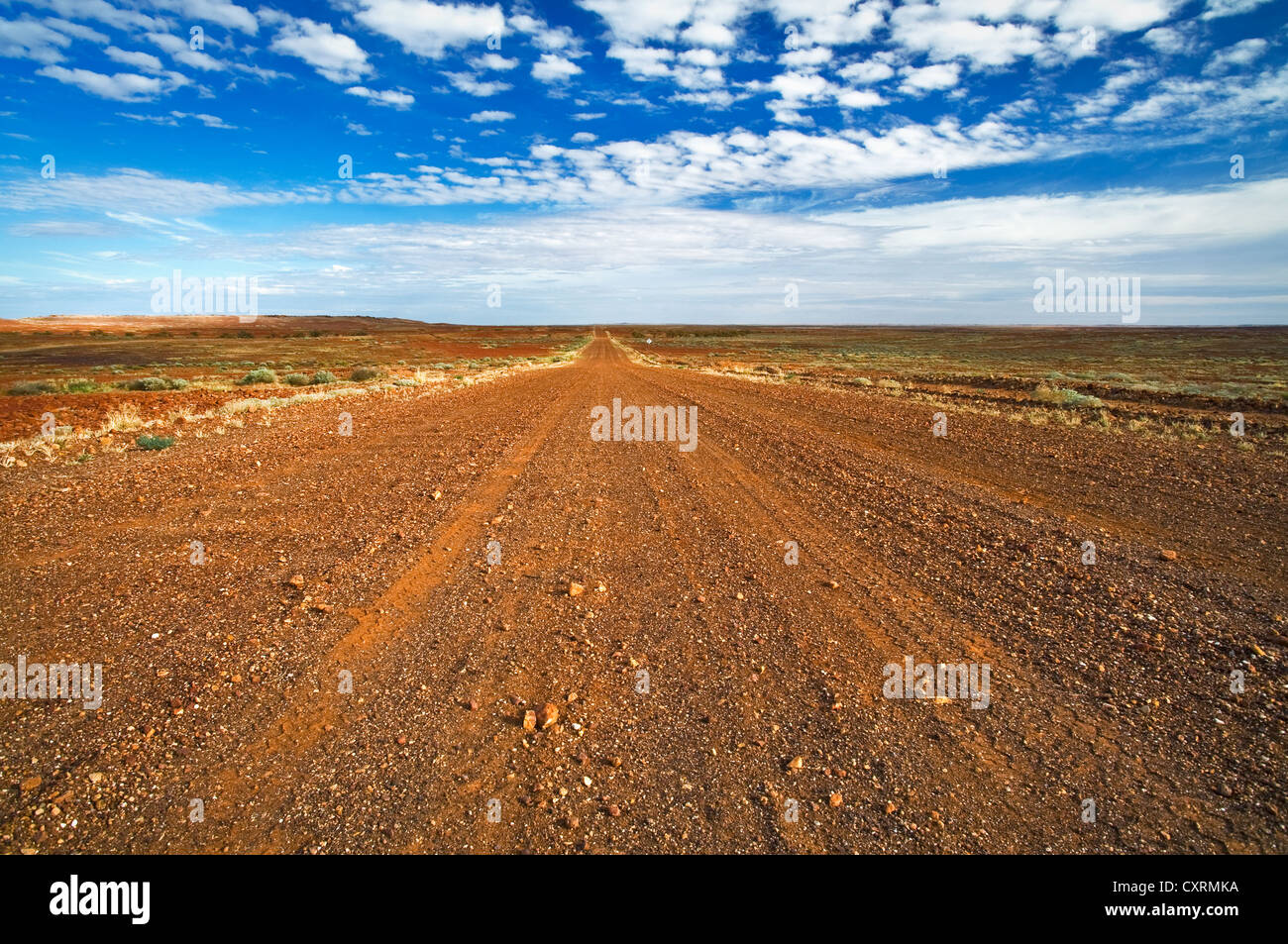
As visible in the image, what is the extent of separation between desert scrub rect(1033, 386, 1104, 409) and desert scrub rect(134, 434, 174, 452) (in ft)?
72.6

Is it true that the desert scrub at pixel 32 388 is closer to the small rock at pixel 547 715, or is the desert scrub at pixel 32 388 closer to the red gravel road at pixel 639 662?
the red gravel road at pixel 639 662

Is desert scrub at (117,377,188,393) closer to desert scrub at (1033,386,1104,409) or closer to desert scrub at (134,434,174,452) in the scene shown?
desert scrub at (134,434,174,452)

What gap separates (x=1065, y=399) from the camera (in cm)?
1938

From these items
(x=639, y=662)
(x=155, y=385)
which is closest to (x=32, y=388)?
(x=155, y=385)

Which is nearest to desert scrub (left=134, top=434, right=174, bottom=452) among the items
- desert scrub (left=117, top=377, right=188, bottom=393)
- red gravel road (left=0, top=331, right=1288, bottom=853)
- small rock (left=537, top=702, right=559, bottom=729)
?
red gravel road (left=0, top=331, right=1288, bottom=853)

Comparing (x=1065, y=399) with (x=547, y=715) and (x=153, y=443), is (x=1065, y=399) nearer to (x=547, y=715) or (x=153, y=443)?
(x=547, y=715)

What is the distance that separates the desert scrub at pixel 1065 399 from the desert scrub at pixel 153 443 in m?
22.1

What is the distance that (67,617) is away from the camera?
4.46 metres

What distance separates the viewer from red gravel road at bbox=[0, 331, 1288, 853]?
2.77 metres

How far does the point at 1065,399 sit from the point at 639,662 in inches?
816

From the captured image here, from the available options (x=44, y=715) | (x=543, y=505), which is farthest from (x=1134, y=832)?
(x=543, y=505)
